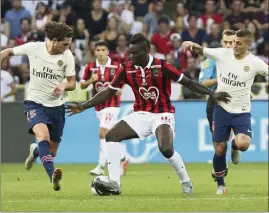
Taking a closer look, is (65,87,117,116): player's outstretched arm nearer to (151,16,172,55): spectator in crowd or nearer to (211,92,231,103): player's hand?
(211,92,231,103): player's hand

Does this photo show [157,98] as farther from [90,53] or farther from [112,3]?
[112,3]

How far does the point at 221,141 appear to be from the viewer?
43.2ft

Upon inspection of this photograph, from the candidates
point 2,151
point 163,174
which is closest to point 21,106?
point 2,151

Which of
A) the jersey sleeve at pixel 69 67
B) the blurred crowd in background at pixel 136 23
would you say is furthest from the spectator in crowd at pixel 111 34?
the jersey sleeve at pixel 69 67

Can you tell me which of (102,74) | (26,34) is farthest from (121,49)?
(102,74)

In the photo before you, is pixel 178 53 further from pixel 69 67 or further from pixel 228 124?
pixel 228 124

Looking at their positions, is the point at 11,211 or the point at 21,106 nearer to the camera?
the point at 11,211

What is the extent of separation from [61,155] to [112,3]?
5.85 meters

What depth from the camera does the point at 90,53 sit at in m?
23.6

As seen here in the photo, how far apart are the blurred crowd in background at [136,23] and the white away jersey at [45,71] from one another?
377 inches

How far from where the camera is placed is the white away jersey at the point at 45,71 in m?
13.5

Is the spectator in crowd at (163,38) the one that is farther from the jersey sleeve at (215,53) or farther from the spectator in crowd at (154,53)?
the jersey sleeve at (215,53)

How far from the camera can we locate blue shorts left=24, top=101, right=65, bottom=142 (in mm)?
13453

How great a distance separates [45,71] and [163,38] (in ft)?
36.9
